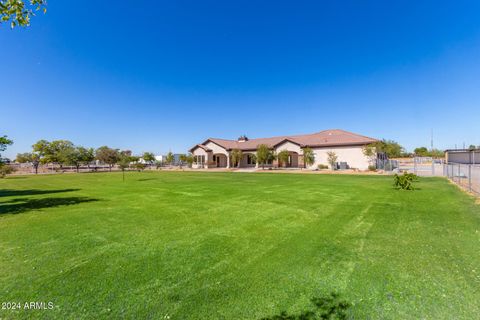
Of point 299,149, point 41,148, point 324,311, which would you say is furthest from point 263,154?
point 41,148

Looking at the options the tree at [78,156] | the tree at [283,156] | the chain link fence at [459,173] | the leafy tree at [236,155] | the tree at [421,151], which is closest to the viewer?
the chain link fence at [459,173]

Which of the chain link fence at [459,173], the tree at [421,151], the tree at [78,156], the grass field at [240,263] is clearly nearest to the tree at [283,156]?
the chain link fence at [459,173]

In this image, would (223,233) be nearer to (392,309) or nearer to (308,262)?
(308,262)

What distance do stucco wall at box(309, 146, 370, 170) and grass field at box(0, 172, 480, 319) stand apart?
23288 mm

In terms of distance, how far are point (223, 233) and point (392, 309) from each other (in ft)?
12.6

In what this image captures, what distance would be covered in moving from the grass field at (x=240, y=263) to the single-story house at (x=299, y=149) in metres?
23.7

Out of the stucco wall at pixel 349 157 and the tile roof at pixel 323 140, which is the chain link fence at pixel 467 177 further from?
the tile roof at pixel 323 140

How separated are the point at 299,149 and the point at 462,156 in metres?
30.2

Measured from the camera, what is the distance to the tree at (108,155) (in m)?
49.3

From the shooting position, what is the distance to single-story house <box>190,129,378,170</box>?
30438mm

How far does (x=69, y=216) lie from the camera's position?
7898 millimetres

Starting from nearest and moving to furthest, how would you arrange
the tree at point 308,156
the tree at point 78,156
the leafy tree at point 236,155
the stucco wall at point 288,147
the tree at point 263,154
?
the tree at point 308,156 < the tree at point 263,154 < the stucco wall at point 288,147 < the leafy tree at point 236,155 < the tree at point 78,156

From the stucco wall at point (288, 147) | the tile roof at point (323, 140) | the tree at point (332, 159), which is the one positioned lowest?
the tree at point (332, 159)

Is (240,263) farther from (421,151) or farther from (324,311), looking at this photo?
(421,151)
